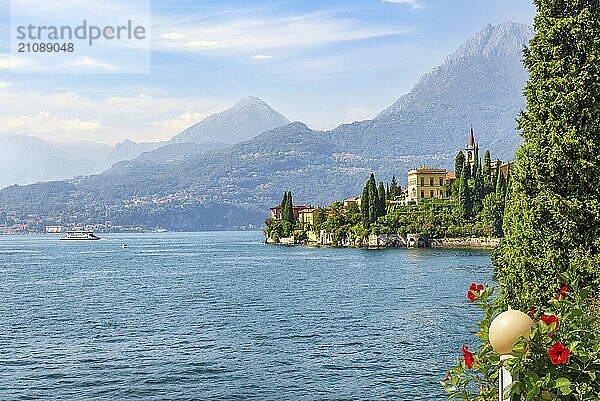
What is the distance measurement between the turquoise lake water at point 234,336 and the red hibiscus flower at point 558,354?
42.8 ft

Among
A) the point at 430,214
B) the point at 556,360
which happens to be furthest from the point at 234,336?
the point at 430,214

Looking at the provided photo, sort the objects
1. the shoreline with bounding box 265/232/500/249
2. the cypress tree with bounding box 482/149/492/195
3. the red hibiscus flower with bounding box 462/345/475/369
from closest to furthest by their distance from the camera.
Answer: the red hibiscus flower with bounding box 462/345/475/369 < the shoreline with bounding box 265/232/500/249 < the cypress tree with bounding box 482/149/492/195

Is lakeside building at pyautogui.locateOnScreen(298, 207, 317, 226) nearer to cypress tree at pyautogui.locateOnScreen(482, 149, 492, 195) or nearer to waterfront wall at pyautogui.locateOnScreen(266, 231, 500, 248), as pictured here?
waterfront wall at pyautogui.locateOnScreen(266, 231, 500, 248)

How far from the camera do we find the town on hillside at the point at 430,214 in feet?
289

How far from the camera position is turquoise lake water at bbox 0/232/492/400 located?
18828 mm

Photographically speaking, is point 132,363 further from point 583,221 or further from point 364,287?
point 364,287

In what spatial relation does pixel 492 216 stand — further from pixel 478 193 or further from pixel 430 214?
pixel 430 214

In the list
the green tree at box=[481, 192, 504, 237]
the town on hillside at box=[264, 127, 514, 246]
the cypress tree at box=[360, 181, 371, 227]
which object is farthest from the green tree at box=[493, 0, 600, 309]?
the cypress tree at box=[360, 181, 371, 227]

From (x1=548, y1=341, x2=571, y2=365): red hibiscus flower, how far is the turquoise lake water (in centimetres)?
1304

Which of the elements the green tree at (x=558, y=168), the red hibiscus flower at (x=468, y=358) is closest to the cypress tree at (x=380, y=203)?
the green tree at (x=558, y=168)

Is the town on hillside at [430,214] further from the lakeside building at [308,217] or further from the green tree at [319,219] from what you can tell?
the lakeside building at [308,217]

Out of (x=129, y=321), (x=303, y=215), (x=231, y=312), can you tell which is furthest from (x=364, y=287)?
(x=303, y=215)

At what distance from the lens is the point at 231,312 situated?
33.4m

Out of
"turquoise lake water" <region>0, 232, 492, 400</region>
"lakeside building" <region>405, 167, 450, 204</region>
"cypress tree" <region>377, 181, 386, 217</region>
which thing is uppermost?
"lakeside building" <region>405, 167, 450, 204</region>
